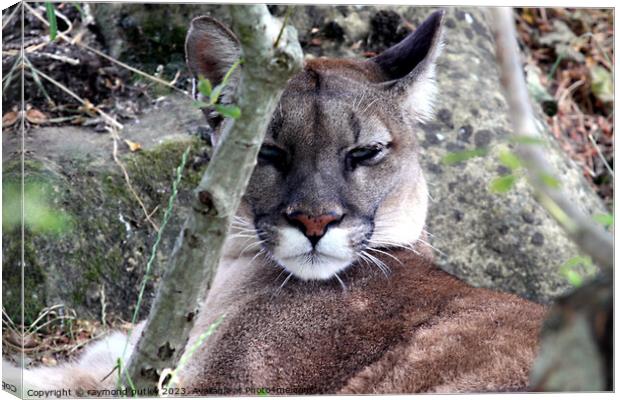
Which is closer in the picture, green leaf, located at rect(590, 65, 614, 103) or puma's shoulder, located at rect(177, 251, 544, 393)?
puma's shoulder, located at rect(177, 251, 544, 393)

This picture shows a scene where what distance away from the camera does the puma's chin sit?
4391 mm

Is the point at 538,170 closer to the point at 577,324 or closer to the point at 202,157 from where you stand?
the point at 577,324

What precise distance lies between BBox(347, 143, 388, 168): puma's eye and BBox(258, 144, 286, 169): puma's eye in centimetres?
34

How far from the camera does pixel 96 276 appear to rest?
520 cm

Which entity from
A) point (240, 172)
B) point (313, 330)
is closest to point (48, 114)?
point (313, 330)

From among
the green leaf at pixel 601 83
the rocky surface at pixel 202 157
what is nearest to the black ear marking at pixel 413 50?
the rocky surface at pixel 202 157

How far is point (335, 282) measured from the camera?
4.80m

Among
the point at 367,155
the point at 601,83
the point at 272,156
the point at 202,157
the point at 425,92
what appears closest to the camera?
the point at 272,156

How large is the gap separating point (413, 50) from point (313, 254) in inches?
55.5

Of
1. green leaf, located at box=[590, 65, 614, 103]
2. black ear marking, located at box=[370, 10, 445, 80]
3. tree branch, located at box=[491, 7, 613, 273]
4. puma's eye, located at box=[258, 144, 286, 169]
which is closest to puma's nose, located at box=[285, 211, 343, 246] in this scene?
puma's eye, located at box=[258, 144, 286, 169]

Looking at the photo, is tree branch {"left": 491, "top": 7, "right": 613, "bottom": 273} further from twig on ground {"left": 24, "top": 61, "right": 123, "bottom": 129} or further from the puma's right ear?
twig on ground {"left": 24, "top": 61, "right": 123, "bottom": 129}

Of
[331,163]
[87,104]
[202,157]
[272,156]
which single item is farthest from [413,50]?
[87,104]

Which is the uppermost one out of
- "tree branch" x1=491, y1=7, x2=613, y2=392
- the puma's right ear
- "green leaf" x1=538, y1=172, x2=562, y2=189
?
"green leaf" x1=538, y1=172, x2=562, y2=189

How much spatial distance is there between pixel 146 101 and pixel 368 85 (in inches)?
57.0
